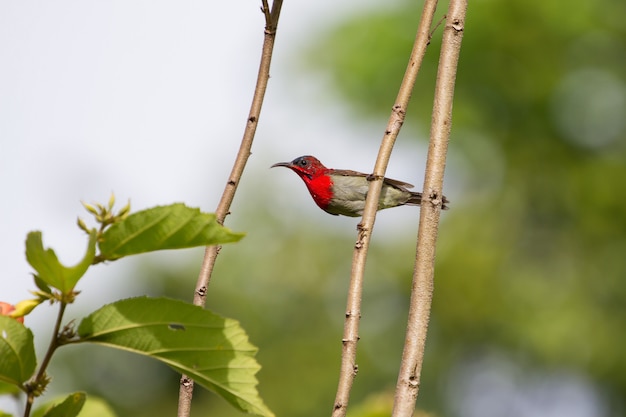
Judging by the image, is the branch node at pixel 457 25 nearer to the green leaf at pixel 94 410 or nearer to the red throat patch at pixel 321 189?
the green leaf at pixel 94 410

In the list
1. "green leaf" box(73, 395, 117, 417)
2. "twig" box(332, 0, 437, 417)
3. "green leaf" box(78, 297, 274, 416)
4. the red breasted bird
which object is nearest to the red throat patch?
the red breasted bird

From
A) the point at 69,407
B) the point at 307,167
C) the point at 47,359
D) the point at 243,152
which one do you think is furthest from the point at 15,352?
the point at 307,167

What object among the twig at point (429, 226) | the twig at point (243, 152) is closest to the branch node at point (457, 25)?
the twig at point (429, 226)

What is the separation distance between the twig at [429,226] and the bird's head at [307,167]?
3643mm

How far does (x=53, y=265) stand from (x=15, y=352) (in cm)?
15

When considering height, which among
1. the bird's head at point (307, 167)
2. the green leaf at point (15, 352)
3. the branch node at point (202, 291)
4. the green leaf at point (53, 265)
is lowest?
the green leaf at point (15, 352)

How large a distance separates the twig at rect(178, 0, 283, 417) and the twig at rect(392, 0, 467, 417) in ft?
1.35

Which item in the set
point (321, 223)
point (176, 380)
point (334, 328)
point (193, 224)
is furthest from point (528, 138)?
point (193, 224)

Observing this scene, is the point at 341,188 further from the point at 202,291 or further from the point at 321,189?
the point at 202,291

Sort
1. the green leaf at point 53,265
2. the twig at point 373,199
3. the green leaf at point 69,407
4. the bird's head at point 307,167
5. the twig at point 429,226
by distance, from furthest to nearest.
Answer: the bird's head at point 307,167, the twig at point 373,199, the twig at point 429,226, the green leaf at point 69,407, the green leaf at point 53,265

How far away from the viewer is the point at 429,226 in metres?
1.95

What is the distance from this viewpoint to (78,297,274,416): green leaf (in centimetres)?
151

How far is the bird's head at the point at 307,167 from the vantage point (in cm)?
589

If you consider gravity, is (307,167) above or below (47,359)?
above
